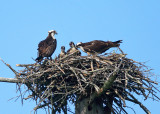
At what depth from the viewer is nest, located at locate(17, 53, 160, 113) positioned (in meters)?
6.59

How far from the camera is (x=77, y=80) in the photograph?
21.2ft

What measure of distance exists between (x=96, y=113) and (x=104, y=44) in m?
Result: 2.82

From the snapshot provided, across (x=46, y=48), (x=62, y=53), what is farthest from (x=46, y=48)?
(x=62, y=53)

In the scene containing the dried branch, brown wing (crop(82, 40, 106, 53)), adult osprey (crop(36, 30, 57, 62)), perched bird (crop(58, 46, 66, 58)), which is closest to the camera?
the dried branch

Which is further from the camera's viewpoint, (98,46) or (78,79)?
(98,46)

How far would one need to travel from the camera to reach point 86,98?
6.64 metres

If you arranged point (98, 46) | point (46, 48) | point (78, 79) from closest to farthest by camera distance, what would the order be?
point (78, 79) < point (46, 48) < point (98, 46)

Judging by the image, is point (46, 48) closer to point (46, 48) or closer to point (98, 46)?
point (46, 48)

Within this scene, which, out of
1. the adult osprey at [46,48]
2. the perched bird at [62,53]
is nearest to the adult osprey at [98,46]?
the perched bird at [62,53]

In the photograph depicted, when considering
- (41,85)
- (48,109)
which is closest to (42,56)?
(41,85)

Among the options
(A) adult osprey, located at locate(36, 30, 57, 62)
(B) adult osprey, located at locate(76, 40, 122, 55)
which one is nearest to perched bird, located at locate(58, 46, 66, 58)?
(A) adult osprey, located at locate(36, 30, 57, 62)

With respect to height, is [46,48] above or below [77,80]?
above

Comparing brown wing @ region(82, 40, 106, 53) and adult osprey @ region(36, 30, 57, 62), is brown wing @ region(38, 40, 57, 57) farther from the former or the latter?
brown wing @ region(82, 40, 106, 53)

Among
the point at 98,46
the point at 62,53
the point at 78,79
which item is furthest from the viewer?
the point at 62,53
